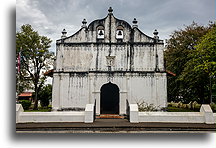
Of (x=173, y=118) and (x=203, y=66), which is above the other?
(x=203, y=66)

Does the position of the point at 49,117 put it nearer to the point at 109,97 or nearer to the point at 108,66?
the point at 108,66

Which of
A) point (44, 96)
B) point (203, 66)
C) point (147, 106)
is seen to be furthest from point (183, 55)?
point (44, 96)

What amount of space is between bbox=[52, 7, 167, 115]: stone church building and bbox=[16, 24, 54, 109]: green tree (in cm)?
795

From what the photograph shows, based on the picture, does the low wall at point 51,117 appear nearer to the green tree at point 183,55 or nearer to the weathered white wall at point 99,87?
the weathered white wall at point 99,87

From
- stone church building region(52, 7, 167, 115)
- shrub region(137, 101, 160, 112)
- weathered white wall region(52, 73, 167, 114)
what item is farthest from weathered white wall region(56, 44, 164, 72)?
shrub region(137, 101, 160, 112)

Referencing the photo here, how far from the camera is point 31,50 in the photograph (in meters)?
20.5

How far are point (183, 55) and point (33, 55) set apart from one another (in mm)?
15401

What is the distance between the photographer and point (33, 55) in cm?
2027

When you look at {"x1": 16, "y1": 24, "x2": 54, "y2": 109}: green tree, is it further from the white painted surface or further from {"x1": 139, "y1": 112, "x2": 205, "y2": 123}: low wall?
{"x1": 139, "y1": 112, "x2": 205, "y2": 123}: low wall

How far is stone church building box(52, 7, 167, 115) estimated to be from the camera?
12.8 meters

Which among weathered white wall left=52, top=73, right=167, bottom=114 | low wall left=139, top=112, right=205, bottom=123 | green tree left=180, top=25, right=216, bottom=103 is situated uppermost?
green tree left=180, top=25, right=216, bottom=103

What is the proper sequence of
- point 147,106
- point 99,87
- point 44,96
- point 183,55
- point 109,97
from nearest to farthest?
point 147,106 → point 99,87 → point 109,97 → point 183,55 → point 44,96

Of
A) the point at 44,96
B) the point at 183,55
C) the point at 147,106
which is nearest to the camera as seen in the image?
the point at 147,106

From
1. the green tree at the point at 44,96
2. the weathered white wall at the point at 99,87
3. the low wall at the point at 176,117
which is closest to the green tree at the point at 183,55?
the weathered white wall at the point at 99,87
